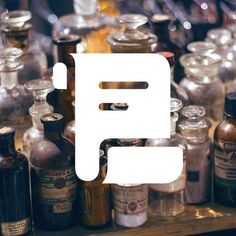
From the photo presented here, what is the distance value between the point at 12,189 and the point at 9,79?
0.27 meters

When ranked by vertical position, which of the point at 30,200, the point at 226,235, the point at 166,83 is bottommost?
the point at 226,235

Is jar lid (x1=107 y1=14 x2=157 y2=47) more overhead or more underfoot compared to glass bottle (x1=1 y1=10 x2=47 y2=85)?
more overhead

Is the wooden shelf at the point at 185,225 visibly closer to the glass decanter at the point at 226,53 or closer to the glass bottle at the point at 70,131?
the glass bottle at the point at 70,131

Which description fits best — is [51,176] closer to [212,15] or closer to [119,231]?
[119,231]

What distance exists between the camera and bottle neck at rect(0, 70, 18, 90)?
1.26 meters

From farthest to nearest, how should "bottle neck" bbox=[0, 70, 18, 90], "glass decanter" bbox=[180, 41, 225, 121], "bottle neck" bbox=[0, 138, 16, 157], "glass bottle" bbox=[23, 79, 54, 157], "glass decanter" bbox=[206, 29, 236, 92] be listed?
"glass decanter" bbox=[206, 29, 236, 92], "glass decanter" bbox=[180, 41, 225, 121], "bottle neck" bbox=[0, 70, 18, 90], "glass bottle" bbox=[23, 79, 54, 157], "bottle neck" bbox=[0, 138, 16, 157]

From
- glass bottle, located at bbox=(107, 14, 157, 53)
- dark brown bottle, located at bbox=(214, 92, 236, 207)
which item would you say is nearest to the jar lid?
glass bottle, located at bbox=(107, 14, 157, 53)

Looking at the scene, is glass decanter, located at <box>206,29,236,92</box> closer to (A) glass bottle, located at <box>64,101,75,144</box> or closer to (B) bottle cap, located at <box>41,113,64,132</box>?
(A) glass bottle, located at <box>64,101,75,144</box>

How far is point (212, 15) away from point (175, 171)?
2.92 feet

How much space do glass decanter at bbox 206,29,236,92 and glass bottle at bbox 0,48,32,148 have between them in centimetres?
44

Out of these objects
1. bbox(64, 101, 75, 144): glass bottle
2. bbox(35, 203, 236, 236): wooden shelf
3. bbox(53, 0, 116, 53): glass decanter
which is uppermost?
bbox(53, 0, 116, 53): glass decanter

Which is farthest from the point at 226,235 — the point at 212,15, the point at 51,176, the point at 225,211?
the point at 212,15

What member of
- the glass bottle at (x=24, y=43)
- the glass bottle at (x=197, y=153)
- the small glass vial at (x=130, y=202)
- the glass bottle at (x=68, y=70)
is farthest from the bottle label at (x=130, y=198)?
the glass bottle at (x=24, y=43)

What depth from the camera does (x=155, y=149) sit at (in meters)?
1.15
